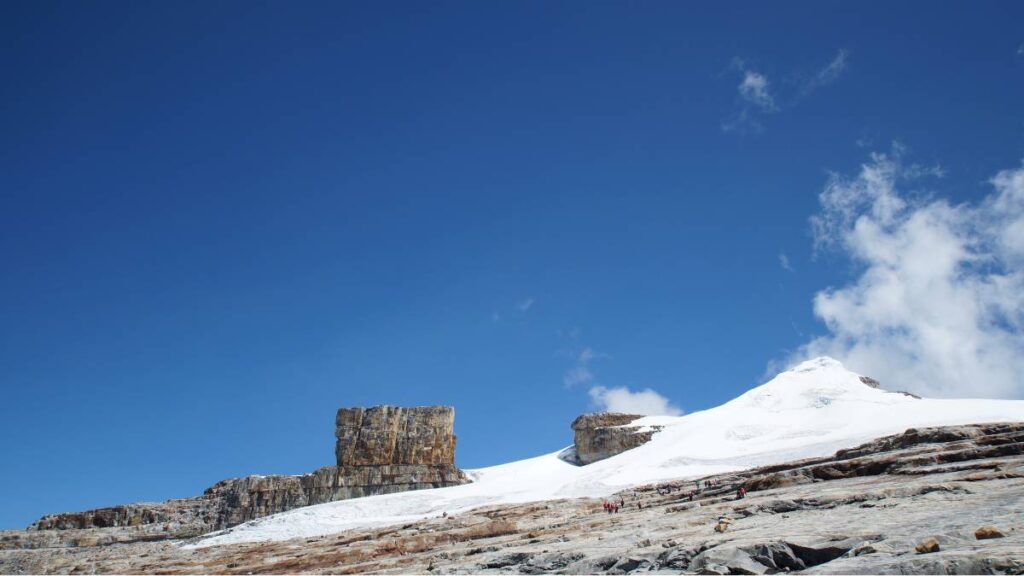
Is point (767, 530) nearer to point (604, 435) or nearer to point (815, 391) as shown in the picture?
point (604, 435)

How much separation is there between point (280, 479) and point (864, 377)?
67.9 metres

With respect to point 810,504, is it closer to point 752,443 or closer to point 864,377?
point 752,443

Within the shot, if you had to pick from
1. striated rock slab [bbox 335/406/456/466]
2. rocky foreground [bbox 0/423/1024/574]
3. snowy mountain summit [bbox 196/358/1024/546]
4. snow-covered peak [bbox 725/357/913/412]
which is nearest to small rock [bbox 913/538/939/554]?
rocky foreground [bbox 0/423/1024/574]

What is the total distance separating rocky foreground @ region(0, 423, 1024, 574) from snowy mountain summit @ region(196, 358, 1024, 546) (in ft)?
29.2

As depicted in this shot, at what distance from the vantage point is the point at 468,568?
68.2 feet

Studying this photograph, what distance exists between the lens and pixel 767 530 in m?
16.8

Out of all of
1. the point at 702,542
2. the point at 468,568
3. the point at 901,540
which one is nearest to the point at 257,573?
the point at 468,568

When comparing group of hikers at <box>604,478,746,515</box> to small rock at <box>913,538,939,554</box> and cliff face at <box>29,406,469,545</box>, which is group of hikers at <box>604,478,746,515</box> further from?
cliff face at <box>29,406,469,545</box>

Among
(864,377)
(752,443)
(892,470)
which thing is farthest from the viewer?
(864,377)

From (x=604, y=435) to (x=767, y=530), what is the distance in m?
56.6

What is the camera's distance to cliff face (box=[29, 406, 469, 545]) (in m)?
75.4

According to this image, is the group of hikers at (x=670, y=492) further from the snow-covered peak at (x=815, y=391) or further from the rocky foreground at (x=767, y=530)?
the snow-covered peak at (x=815, y=391)

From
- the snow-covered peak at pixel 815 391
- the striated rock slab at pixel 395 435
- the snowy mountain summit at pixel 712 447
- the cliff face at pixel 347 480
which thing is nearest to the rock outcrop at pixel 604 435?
the snowy mountain summit at pixel 712 447

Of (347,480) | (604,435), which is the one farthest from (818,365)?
(347,480)
